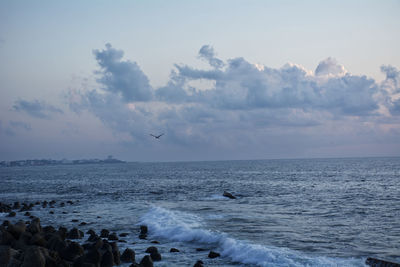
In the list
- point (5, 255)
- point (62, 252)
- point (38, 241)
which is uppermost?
point (5, 255)

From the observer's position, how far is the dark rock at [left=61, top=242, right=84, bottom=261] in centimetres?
1646

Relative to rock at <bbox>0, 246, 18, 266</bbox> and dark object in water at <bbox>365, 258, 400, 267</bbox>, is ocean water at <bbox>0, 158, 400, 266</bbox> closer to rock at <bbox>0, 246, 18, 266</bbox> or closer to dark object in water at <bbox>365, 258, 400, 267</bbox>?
dark object in water at <bbox>365, 258, 400, 267</bbox>

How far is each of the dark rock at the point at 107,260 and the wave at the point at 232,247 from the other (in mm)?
6007

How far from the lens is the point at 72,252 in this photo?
655 inches

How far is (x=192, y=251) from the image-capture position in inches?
771

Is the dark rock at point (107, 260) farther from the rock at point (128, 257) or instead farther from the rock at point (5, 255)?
the rock at point (5, 255)

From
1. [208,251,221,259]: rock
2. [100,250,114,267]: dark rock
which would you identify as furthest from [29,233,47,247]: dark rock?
[208,251,221,259]: rock

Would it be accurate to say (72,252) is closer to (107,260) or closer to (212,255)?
(107,260)

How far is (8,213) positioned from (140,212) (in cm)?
1378

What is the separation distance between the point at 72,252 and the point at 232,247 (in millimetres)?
8599

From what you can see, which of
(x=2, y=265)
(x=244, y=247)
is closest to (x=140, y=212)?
(x=244, y=247)

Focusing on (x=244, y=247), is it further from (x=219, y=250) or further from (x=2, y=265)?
(x=2, y=265)

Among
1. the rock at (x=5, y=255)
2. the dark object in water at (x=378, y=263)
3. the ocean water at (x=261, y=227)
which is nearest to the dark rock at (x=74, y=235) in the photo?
the ocean water at (x=261, y=227)

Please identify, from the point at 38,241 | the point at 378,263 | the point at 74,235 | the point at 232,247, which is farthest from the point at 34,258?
the point at 378,263
